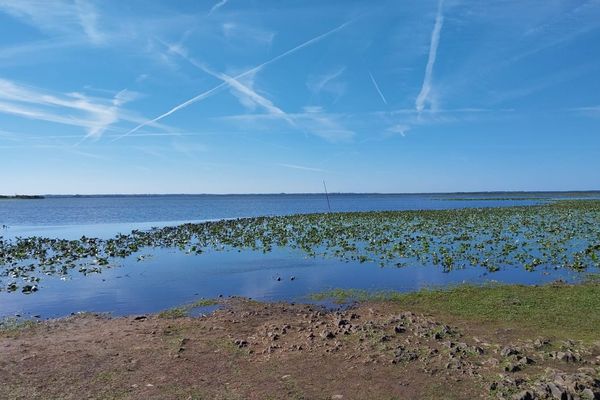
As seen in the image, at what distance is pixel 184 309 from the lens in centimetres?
1591

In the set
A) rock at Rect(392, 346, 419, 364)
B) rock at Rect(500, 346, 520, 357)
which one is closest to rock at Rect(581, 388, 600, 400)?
rock at Rect(500, 346, 520, 357)

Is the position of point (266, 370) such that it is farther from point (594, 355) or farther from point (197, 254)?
point (197, 254)

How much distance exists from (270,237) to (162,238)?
9.63m

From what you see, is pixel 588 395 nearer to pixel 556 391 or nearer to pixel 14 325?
pixel 556 391

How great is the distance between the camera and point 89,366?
32.0 feet

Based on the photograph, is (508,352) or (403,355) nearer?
(508,352)

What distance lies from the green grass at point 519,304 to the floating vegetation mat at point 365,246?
540cm

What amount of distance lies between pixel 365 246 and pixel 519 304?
54.6 ft

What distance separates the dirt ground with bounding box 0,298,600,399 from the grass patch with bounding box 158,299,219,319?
1.66 meters

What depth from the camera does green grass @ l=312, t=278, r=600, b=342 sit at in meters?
12.2

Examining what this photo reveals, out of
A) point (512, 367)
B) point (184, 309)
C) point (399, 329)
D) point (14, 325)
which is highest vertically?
point (399, 329)

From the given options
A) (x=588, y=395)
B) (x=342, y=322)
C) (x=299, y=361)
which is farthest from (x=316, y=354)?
(x=588, y=395)

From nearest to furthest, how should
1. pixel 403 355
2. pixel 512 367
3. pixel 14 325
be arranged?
1. pixel 512 367
2. pixel 403 355
3. pixel 14 325

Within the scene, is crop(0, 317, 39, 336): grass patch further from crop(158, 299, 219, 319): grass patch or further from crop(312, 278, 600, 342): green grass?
crop(312, 278, 600, 342): green grass
